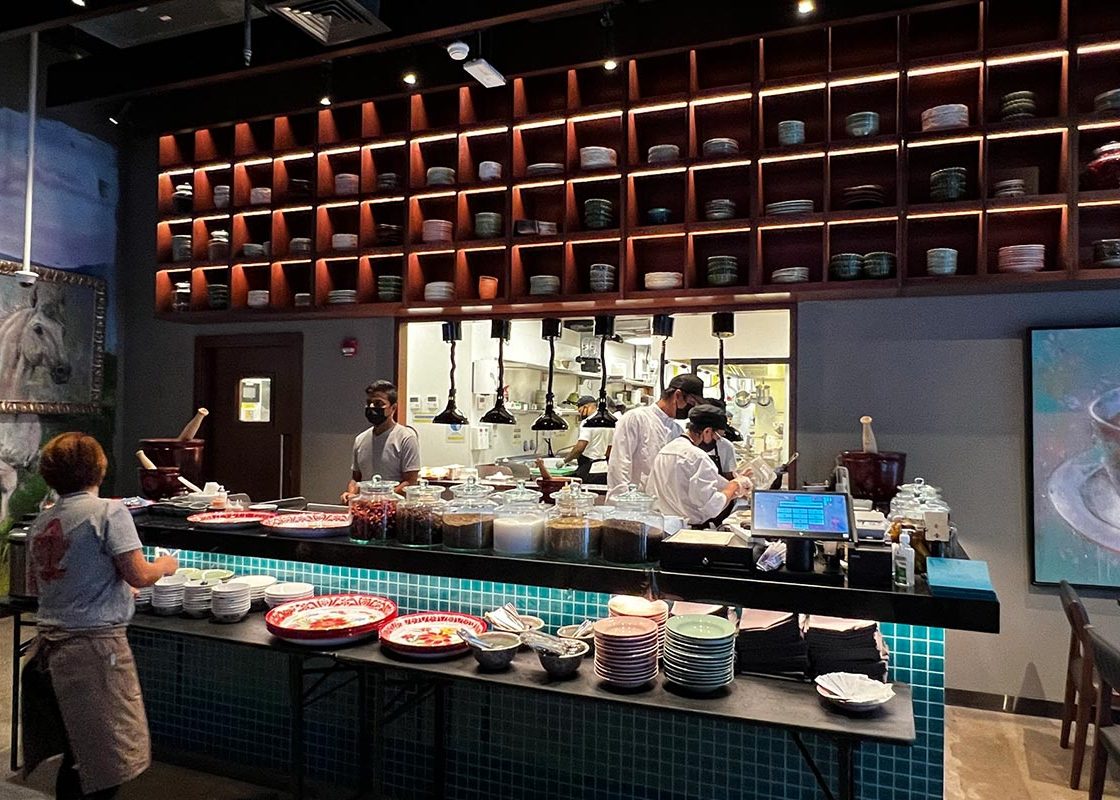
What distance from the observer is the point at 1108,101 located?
377cm

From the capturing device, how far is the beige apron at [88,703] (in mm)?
2430

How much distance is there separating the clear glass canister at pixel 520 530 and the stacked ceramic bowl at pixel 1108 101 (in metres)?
3.54

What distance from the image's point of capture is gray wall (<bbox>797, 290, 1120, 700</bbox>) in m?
4.10

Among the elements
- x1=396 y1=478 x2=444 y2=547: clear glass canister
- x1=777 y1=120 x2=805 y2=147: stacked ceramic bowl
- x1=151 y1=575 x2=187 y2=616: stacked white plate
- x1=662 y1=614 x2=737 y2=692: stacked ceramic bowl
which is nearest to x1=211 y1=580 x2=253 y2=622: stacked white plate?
x1=151 y1=575 x2=187 y2=616: stacked white plate

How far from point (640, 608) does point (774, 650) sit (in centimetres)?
44

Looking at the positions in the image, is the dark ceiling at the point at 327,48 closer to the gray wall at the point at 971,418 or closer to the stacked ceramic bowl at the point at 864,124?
the stacked ceramic bowl at the point at 864,124

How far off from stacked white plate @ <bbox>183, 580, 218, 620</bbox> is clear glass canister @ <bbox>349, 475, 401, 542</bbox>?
65cm

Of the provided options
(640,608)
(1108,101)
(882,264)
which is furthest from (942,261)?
(640,608)

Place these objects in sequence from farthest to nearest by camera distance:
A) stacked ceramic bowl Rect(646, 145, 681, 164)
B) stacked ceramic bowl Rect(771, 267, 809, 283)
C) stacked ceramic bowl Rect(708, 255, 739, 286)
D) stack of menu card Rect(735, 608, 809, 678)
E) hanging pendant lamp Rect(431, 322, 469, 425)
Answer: hanging pendant lamp Rect(431, 322, 469, 425) → stacked ceramic bowl Rect(646, 145, 681, 164) → stacked ceramic bowl Rect(708, 255, 739, 286) → stacked ceramic bowl Rect(771, 267, 809, 283) → stack of menu card Rect(735, 608, 809, 678)

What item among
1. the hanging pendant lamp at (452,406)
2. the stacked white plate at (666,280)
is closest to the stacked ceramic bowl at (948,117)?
the stacked white plate at (666,280)

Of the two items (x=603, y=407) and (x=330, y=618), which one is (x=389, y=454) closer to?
(x=603, y=407)

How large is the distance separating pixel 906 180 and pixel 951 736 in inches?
113

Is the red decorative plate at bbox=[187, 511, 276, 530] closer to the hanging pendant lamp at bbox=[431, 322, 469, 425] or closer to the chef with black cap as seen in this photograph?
the hanging pendant lamp at bbox=[431, 322, 469, 425]

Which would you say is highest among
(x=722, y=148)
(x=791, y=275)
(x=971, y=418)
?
(x=722, y=148)
